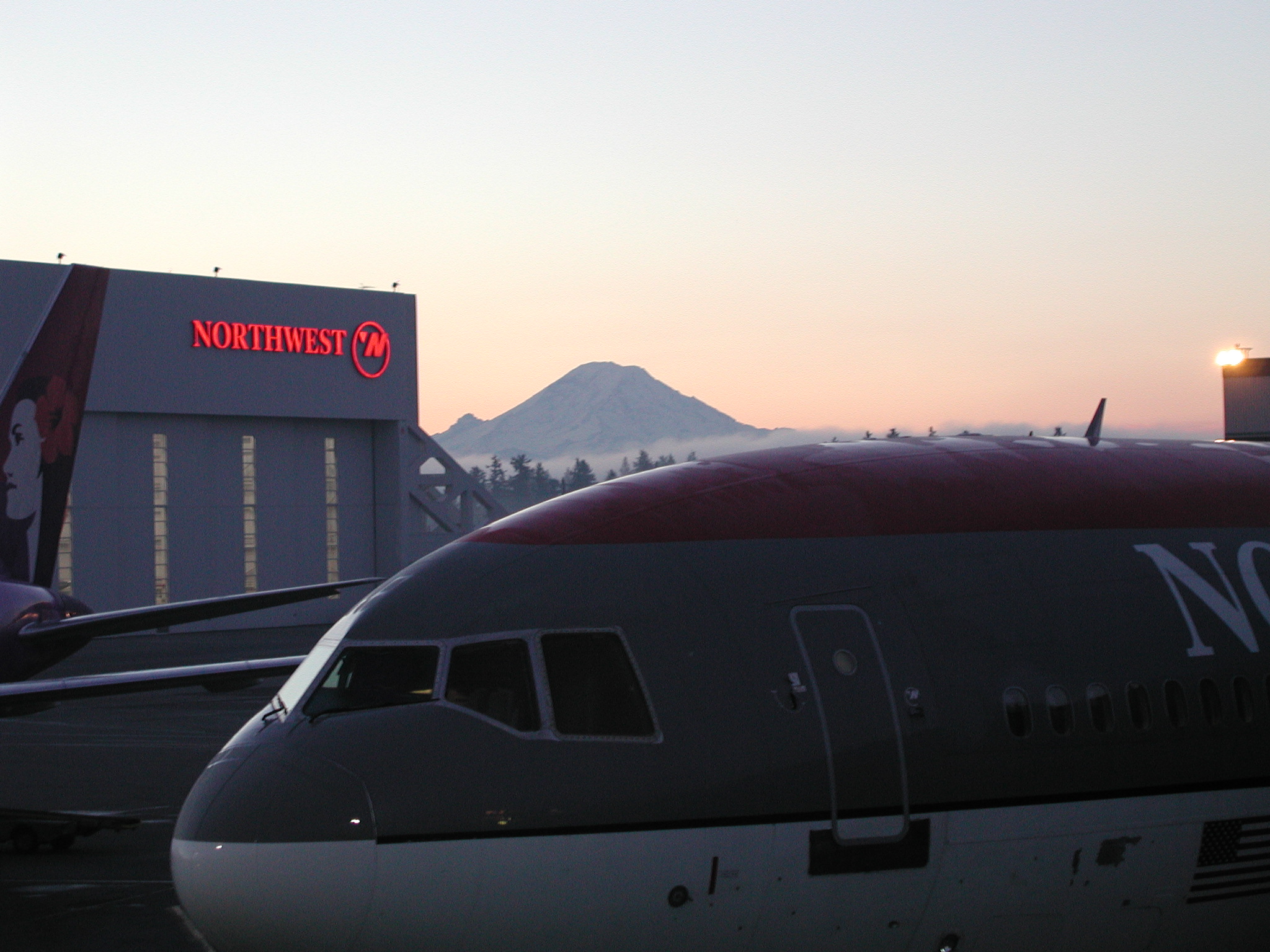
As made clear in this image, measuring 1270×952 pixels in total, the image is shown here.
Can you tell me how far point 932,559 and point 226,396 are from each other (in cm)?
4812

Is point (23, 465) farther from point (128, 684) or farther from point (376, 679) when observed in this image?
point (376, 679)

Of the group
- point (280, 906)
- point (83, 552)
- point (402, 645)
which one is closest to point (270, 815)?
point (280, 906)

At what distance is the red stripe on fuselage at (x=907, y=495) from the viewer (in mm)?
10039

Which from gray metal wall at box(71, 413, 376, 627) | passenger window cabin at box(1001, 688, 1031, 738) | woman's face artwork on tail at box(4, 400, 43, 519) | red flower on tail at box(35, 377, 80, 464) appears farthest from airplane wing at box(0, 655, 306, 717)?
gray metal wall at box(71, 413, 376, 627)

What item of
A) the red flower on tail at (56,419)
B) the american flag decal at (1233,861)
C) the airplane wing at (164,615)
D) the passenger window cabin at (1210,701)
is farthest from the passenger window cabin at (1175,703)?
the red flower on tail at (56,419)

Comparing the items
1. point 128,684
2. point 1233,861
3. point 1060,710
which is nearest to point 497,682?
point 1060,710

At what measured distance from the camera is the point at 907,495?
34.8 feet

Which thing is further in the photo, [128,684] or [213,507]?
[213,507]

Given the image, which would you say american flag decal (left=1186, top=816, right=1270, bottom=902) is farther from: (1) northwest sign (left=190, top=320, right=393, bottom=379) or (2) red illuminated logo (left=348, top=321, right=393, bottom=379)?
(2) red illuminated logo (left=348, top=321, right=393, bottom=379)

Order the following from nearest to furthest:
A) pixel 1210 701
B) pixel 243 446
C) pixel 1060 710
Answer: pixel 1060 710
pixel 1210 701
pixel 243 446

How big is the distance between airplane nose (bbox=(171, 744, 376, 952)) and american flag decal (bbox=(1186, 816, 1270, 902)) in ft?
18.3

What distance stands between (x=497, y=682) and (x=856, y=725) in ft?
7.26

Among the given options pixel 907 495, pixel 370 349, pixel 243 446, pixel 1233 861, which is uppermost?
pixel 370 349

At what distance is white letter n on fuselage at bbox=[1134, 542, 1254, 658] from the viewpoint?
10.7 m
